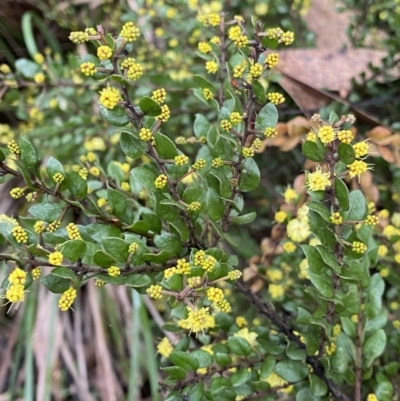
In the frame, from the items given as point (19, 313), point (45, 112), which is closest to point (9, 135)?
point (45, 112)

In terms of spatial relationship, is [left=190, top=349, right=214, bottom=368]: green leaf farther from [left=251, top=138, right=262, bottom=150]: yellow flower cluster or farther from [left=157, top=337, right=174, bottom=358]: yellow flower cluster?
[left=251, top=138, right=262, bottom=150]: yellow flower cluster

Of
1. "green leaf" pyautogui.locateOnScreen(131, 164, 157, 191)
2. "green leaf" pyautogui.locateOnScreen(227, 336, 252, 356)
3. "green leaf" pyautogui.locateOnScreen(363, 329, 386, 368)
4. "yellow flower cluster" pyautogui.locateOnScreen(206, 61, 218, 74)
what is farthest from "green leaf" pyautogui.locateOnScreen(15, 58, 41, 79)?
"green leaf" pyautogui.locateOnScreen(363, 329, 386, 368)

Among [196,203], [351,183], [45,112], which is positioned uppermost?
[45,112]

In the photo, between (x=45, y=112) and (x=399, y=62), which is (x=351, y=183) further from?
(x=45, y=112)

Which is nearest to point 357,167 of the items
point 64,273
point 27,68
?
point 64,273

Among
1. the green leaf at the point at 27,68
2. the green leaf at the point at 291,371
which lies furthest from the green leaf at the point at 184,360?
the green leaf at the point at 27,68

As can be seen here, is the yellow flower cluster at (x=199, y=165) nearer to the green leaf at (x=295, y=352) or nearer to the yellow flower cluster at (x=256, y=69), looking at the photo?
the yellow flower cluster at (x=256, y=69)
